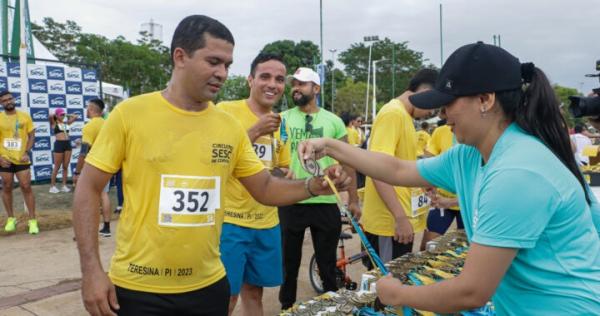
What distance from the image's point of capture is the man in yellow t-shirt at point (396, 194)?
11.5ft

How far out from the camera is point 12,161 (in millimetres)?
7512

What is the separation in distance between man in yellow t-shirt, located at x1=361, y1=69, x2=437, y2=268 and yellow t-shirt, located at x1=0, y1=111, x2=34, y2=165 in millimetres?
6040

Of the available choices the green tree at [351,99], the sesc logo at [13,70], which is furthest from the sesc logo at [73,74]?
the green tree at [351,99]

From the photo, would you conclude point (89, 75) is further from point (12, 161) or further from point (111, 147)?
point (111, 147)

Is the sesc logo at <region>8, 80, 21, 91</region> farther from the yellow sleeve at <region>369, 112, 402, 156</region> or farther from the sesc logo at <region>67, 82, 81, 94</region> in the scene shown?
the yellow sleeve at <region>369, 112, 402, 156</region>

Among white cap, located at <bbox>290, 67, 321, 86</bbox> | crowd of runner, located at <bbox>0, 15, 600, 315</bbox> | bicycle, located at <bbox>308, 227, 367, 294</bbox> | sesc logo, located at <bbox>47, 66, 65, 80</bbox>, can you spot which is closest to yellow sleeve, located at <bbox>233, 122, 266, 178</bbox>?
crowd of runner, located at <bbox>0, 15, 600, 315</bbox>

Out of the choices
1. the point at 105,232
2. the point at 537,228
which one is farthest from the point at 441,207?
the point at 105,232

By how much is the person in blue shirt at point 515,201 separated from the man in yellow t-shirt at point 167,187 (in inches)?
36.1

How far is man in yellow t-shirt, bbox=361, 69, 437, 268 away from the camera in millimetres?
3510

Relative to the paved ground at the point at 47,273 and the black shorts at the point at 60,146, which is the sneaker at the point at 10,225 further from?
the black shorts at the point at 60,146

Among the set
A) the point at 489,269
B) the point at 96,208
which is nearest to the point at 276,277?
the point at 96,208

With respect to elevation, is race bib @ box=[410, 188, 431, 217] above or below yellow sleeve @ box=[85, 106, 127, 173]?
below

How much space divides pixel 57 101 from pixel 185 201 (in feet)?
37.1

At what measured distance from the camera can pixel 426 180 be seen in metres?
2.22
